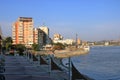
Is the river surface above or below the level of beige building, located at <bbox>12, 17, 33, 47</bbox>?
below

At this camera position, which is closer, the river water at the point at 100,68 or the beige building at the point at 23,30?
the river water at the point at 100,68

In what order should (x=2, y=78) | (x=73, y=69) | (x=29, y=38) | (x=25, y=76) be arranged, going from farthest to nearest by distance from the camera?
(x=29, y=38)
(x=25, y=76)
(x=2, y=78)
(x=73, y=69)

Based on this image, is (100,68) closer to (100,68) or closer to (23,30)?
(100,68)

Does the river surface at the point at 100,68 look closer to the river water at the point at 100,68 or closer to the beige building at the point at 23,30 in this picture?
the river water at the point at 100,68

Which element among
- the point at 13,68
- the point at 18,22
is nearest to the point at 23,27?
the point at 18,22

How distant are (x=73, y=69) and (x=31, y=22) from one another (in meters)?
180

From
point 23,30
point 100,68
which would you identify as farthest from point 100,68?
point 23,30

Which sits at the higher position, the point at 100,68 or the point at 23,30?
the point at 23,30

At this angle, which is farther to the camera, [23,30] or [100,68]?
[23,30]

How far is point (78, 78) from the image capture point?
9.42m

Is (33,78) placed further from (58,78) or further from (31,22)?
(31,22)

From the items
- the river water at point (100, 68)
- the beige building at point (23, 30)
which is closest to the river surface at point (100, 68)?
the river water at point (100, 68)

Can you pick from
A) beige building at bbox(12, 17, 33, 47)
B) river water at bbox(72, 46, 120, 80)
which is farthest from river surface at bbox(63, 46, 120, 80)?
beige building at bbox(12, 17, 33, 47)

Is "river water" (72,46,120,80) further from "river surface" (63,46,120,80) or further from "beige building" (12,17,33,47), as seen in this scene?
"beige building" (12,17,33,47)
